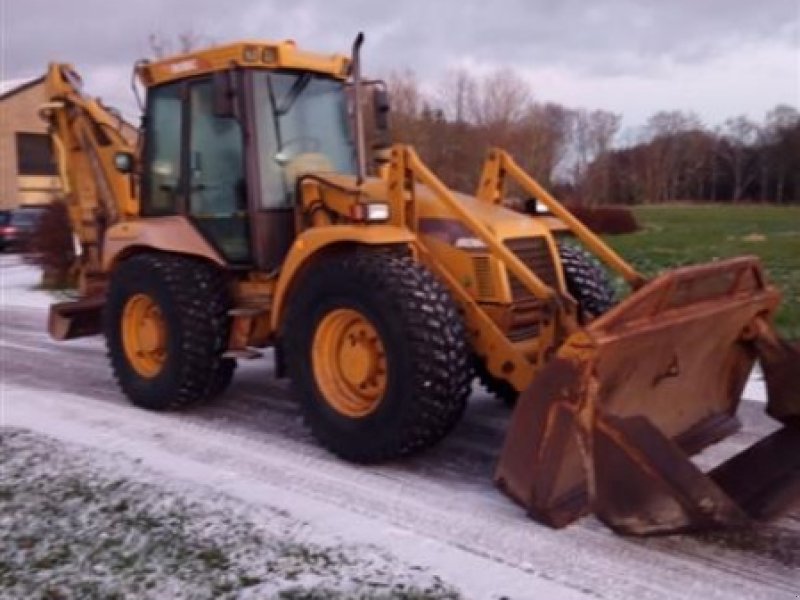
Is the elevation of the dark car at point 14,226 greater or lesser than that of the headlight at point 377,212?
lesser

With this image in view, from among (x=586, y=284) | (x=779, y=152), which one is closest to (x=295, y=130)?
(x=586, y=284)

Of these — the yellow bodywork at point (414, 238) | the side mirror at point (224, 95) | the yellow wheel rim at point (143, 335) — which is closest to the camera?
the yellow bodywork at point (414, 238)

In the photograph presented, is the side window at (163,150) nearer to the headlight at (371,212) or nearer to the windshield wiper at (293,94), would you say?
the windshield wiper at (293,94)

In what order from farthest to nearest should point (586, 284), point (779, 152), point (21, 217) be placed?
point (779, 152), point (21, 217), point (586, 284)

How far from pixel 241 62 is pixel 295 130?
58 cm

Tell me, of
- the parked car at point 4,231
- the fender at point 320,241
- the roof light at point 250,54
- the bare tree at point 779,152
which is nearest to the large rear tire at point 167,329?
the fender at point 320,241

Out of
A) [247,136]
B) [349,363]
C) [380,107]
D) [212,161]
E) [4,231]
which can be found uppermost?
[380,107]

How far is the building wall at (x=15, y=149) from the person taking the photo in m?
39.2

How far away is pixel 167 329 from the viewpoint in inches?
256

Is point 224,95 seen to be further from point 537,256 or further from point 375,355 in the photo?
point 537,256

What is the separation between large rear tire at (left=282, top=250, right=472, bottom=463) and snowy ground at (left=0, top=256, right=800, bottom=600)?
10.7 inches

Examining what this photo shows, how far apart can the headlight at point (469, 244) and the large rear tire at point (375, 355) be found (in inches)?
15.5

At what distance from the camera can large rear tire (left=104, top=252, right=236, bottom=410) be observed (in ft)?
21.0

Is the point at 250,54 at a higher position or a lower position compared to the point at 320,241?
higher
